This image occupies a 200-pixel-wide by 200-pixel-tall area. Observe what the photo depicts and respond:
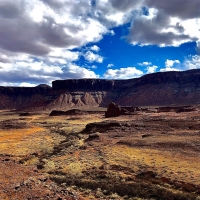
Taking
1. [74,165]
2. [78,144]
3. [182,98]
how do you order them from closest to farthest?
1. [74,165]
2. [78,144]
3. [182,98]

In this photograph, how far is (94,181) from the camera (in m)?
21.9

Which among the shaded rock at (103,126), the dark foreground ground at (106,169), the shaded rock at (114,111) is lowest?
the dark foreground ground at (106,169)

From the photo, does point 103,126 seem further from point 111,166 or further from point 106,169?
point 106,169

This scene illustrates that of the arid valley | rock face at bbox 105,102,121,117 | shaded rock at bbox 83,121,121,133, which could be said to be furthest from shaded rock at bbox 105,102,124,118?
the arid valley

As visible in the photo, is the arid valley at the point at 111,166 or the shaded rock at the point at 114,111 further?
the shaded rock at the point at 114,111

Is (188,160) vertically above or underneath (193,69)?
underneath

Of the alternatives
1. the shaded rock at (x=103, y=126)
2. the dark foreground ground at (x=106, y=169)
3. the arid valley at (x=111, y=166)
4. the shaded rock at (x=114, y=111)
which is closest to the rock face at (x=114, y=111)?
the shaded rock at (x=114, y=111)

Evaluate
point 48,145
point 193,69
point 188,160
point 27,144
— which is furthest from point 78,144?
point 193,69

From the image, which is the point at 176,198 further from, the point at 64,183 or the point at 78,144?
the point at 78,144

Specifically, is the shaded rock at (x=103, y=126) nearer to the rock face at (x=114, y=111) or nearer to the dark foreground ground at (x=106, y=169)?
the dark foreground ground at (x=106, y=169)

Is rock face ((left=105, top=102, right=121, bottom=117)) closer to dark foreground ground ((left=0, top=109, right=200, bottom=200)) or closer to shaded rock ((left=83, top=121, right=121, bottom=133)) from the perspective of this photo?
shaded rock ((left=83, top=121, right=121, bottom=133))

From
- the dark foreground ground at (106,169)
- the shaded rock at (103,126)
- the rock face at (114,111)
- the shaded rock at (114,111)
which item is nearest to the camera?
the dark foreground ground at (106,169)

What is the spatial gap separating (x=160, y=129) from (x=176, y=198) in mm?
32554

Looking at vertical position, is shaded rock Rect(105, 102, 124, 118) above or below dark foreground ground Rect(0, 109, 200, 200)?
above
